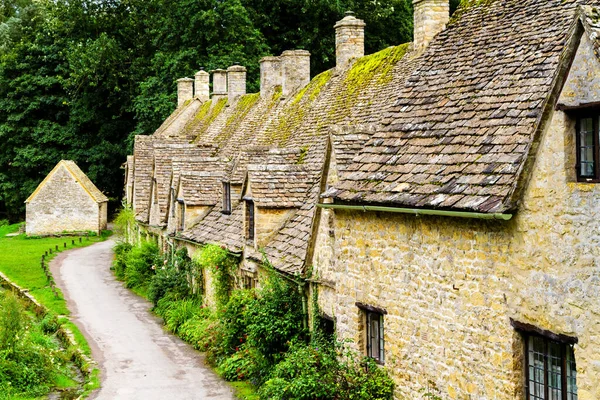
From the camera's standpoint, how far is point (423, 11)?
2066cm

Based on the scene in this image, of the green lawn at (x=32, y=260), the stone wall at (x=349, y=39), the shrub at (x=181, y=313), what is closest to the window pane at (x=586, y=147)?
the stone wall at (x=349, y=39)

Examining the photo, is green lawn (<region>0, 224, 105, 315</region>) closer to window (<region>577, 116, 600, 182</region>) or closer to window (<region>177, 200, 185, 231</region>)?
window (<region>177, 200, 185, 231</region>)

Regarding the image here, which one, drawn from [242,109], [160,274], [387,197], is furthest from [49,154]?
[387,197]

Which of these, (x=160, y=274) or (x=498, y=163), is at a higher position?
(x=498, y=163)

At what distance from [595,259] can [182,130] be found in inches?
1520

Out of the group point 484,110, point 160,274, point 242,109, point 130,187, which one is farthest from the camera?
point 130,187

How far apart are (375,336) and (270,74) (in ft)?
73.8

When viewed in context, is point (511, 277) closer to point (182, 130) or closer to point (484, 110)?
point (484, 110)

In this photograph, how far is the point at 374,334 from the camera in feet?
47.9

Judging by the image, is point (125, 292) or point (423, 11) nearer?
point (423, 11)

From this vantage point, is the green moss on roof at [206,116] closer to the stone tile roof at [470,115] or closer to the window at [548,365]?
the stone tile roof at [470,115]

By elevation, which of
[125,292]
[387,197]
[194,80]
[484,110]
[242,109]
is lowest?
[125,292]

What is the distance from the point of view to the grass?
2465 cm

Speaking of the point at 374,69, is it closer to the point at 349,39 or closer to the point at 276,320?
the point at 349,39
